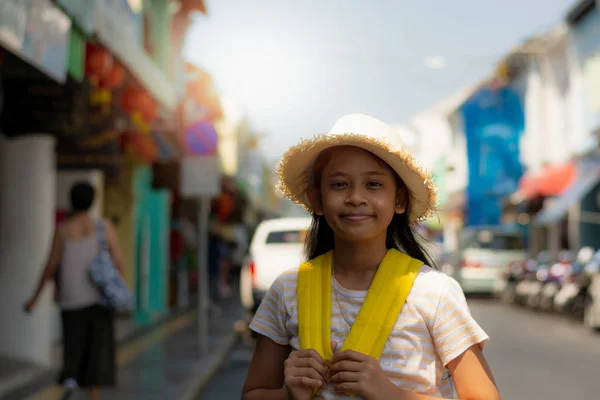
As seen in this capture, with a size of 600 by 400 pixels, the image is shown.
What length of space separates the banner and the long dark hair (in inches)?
1437

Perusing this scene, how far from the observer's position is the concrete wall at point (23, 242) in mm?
10281

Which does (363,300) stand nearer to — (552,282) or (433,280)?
(433,280)

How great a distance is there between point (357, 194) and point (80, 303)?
4.92 meters

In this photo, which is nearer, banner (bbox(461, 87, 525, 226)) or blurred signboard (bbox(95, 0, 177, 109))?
blurred signboard (bbox(95, 0, 177, 109))

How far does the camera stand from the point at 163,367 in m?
11.0

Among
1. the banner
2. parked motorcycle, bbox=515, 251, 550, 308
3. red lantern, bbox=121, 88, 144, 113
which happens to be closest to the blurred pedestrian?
red lantern, bbox=121, 88, 144, 113

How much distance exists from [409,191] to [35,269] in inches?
328

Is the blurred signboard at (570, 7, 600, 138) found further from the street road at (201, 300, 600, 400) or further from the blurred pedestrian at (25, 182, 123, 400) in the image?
the blurred pedestrian at (25, 182, 123, 400)

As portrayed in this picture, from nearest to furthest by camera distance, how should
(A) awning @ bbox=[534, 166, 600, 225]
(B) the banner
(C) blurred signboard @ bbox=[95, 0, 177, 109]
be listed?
(C) blurred signboard @ bbox=[95, 0, 177, 109] < (A) awning @ bbox=[534, 166, 600, 225] < (B) the banner

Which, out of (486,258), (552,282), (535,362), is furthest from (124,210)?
(486,258)

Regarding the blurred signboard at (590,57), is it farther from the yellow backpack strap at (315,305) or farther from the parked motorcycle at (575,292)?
the yellow backpack strap at (315,305)

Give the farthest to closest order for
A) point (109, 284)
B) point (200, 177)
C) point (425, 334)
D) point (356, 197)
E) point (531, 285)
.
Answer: point (531, 285)
point (200, 177)
point (109, 284)
point (356, 197)
point (425, 334)

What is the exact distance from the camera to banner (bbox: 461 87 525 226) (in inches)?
1543

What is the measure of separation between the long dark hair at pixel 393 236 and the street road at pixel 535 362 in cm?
638
